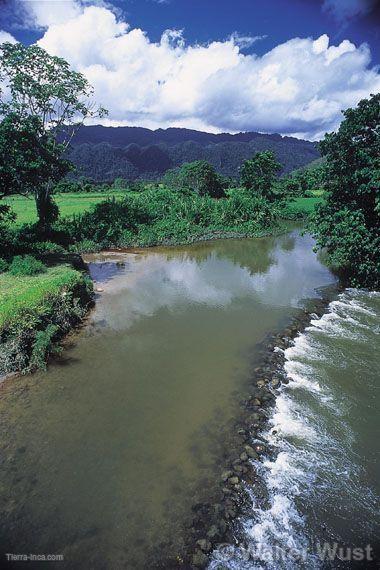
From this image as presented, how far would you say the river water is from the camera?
6.47 meters

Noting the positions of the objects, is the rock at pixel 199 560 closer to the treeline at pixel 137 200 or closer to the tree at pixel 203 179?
the treeline at pixel 137 200

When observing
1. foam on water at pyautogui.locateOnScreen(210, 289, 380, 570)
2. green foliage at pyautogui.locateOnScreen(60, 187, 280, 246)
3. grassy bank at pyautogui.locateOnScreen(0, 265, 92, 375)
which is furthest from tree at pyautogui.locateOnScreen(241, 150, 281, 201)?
foam on water at pyautogui.locateOnScreen(210, 289, 380, 570)

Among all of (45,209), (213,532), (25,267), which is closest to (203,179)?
(45,209)

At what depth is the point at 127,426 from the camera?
9.17 meters

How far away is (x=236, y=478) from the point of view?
7.54 metres

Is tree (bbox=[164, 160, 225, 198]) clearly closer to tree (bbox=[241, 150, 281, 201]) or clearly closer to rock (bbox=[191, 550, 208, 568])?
tree (bbox=[241, 150, 281, 201])

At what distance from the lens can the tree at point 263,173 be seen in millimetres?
54844

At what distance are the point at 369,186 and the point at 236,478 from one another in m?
15.5

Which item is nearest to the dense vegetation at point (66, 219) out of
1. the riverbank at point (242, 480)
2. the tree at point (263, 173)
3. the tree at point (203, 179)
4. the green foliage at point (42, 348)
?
the green foliage at point (42, 348)

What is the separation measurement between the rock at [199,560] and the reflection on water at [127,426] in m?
0.43

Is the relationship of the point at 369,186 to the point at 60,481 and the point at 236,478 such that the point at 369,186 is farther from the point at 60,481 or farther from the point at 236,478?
the point at 60,481

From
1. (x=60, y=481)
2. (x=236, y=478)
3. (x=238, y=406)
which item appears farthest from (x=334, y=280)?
(x=60, y=481)

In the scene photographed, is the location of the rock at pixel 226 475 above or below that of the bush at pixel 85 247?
below

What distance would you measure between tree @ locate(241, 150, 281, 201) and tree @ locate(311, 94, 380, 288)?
3512 cm
